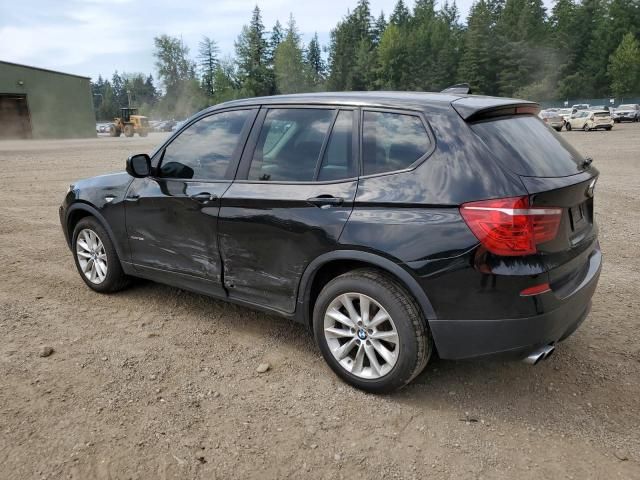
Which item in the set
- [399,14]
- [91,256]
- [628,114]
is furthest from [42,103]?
[399,14]

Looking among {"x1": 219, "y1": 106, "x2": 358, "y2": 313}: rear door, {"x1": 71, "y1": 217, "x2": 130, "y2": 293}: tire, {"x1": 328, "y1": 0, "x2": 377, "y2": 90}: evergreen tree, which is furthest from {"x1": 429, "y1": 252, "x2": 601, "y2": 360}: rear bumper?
{"x1": 328, "y1": 0, "x2": 377, "y2": 90}: evergreen tree

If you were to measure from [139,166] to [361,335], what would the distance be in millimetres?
2312

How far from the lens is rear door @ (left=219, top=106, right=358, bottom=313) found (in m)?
3.10

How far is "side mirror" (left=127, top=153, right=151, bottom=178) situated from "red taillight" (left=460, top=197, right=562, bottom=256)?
105 inches

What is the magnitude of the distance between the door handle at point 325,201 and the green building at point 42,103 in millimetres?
46504

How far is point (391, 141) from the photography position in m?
3.00

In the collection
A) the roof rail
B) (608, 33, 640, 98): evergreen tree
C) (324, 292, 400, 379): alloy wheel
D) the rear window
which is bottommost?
(324, 292, 400, 379): alloy wheel

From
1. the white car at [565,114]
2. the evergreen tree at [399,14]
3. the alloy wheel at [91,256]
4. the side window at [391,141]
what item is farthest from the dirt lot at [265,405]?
the evergreen tree at [399,14]

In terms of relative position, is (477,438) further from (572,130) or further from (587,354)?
(572,130)

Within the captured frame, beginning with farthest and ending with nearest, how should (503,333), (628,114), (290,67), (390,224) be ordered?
1. (290,67)
2. (628,114)
3. (390,224)
4. (503,333)

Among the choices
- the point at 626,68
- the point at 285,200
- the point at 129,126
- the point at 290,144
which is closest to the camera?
the point at 285,200

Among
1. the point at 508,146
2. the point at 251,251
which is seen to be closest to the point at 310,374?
the point at 251,251

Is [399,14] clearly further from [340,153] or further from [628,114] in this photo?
[340,153]

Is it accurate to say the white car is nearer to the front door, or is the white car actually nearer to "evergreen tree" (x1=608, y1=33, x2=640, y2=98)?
"evergreen tree" (x1=608, y1=33, x2=640, y2=98)
